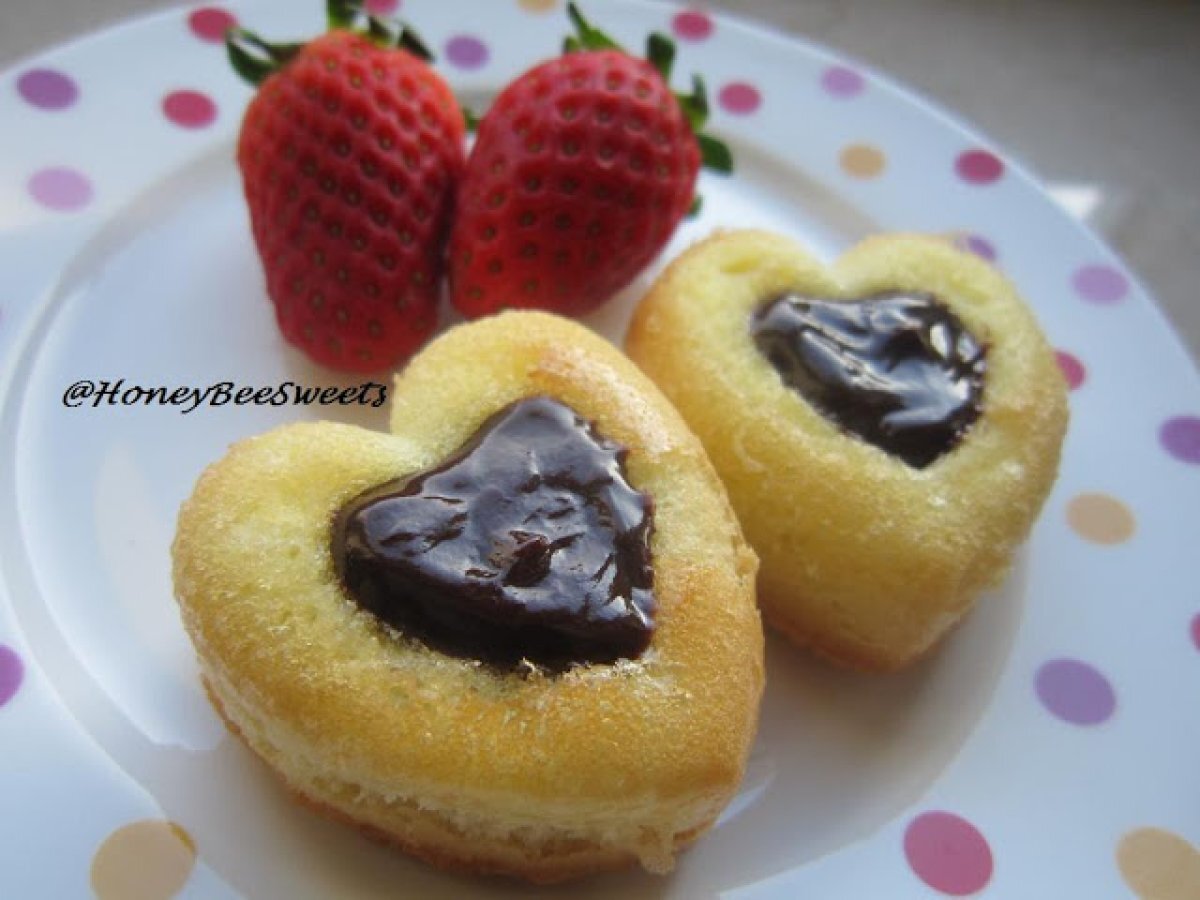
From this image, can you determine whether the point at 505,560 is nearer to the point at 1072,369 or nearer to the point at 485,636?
the point at 485,636

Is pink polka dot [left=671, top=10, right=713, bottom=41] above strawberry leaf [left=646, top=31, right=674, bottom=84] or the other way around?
the other way around

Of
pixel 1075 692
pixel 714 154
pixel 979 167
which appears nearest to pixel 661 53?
pixel 714 154

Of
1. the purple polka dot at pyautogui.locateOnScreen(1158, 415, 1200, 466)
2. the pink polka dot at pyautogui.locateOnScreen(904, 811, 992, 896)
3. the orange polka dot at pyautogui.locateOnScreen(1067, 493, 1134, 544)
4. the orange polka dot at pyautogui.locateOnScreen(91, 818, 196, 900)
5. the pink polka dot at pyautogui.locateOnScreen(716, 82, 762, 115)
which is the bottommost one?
the orange polka dot at pyautogui.locateOnScreen(91, 818, 196, 900)

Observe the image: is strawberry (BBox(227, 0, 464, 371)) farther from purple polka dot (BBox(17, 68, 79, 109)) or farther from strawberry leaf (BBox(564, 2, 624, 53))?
purple polka dot (BBox(17, 68, 79, 109))

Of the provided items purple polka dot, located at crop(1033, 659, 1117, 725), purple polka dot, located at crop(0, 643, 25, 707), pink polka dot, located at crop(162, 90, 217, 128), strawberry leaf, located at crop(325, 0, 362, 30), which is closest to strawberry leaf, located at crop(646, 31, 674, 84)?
strawberry leaf, located at crop(325, 0, 362, 30)

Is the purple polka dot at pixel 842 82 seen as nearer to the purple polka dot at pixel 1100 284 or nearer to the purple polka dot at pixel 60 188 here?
the purple polka dot at pixel 1100 284

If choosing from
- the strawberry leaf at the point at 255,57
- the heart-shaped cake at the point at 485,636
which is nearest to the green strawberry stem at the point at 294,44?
the strawberry leaf at the point at 255,57
